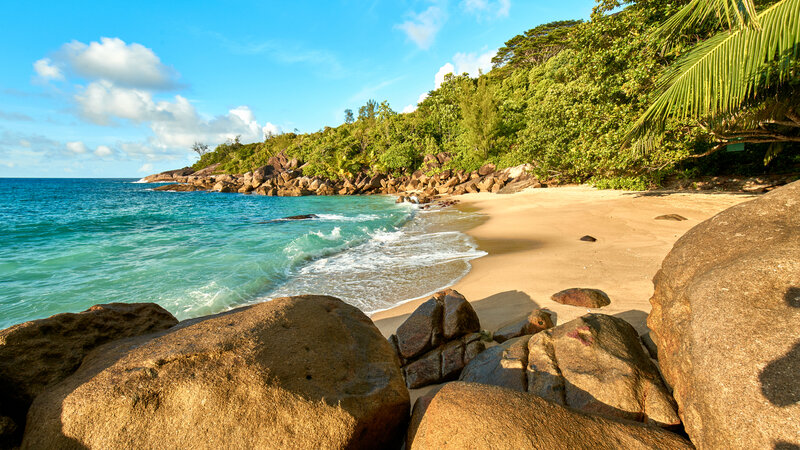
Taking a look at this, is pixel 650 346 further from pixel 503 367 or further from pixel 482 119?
pixel 482 119

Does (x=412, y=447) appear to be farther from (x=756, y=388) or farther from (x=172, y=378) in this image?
(x=756, y=388)

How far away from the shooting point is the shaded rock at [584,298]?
4609 millimetres

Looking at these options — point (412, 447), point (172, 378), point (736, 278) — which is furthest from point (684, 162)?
point (172, 378)

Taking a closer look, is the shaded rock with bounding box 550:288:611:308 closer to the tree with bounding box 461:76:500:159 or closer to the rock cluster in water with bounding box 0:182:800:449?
the rock cluster in water with bounding box 0:182:800:449

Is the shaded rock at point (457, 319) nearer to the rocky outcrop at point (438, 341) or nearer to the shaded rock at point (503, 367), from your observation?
the rocky outcrop at point (438, 341)

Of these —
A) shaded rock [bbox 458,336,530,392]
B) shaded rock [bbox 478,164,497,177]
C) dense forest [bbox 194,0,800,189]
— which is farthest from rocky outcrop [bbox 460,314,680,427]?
shaded rock [bbox 478,164,497,177]

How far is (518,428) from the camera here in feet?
5.65

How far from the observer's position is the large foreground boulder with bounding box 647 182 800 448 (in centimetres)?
151

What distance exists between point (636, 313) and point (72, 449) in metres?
5.59

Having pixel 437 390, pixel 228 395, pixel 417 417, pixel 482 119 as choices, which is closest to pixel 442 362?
pixel 437 390

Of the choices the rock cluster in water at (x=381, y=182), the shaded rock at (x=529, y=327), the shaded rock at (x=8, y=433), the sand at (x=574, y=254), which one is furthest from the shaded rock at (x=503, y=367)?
the rock cluster in water at (x=381, y=182)

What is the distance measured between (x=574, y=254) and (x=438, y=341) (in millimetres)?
5142

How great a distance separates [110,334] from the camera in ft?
8.90

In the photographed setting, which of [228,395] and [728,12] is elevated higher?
[728,12]
